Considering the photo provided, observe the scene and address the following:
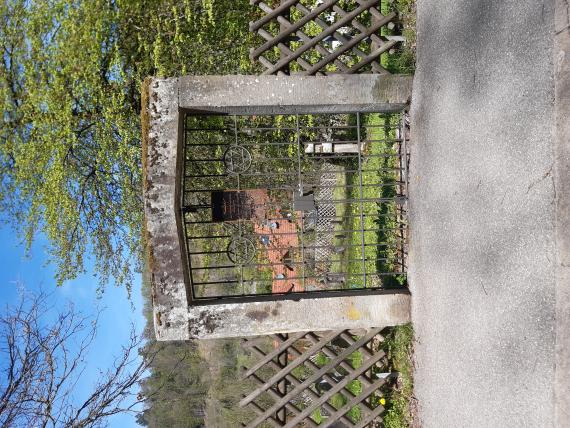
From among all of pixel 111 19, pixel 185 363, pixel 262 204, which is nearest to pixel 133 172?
pixel 111 19

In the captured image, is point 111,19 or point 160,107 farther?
point 111,19

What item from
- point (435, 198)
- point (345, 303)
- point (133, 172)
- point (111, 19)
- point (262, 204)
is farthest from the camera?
point (133, 172)

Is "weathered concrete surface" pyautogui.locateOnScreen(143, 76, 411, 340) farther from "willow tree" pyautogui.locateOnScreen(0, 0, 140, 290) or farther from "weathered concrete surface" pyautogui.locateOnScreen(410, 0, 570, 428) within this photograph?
"willow tree" pyautogui.locateOnScreen(0, 0, 140, 290)

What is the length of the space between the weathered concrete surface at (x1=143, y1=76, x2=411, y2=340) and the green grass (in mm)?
333

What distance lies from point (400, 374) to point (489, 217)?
9.09 feet

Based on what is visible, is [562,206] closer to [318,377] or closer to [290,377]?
[318,377]

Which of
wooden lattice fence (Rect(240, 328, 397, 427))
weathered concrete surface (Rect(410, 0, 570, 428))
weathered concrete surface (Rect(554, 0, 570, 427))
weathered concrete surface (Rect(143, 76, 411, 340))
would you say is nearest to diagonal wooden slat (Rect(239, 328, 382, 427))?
wooden lattice fence (Rect(240, 328, 397, 427))

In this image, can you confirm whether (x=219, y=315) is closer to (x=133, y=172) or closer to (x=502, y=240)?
(x=502, y=240)

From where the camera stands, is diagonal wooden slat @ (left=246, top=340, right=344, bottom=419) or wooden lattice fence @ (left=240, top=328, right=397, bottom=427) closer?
wooden lattice fence @ (left=240, top=328, right=397, bottom=427)

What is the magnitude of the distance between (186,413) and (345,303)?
29798 millimetres

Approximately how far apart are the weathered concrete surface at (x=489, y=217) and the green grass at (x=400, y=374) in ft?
0.75

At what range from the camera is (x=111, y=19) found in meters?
10.5

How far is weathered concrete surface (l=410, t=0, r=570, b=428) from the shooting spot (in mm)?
3188

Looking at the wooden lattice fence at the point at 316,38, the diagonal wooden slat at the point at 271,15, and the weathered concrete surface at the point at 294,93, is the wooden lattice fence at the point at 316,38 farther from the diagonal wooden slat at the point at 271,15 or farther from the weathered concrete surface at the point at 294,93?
the weathered concrete surface at the point at 294,93
